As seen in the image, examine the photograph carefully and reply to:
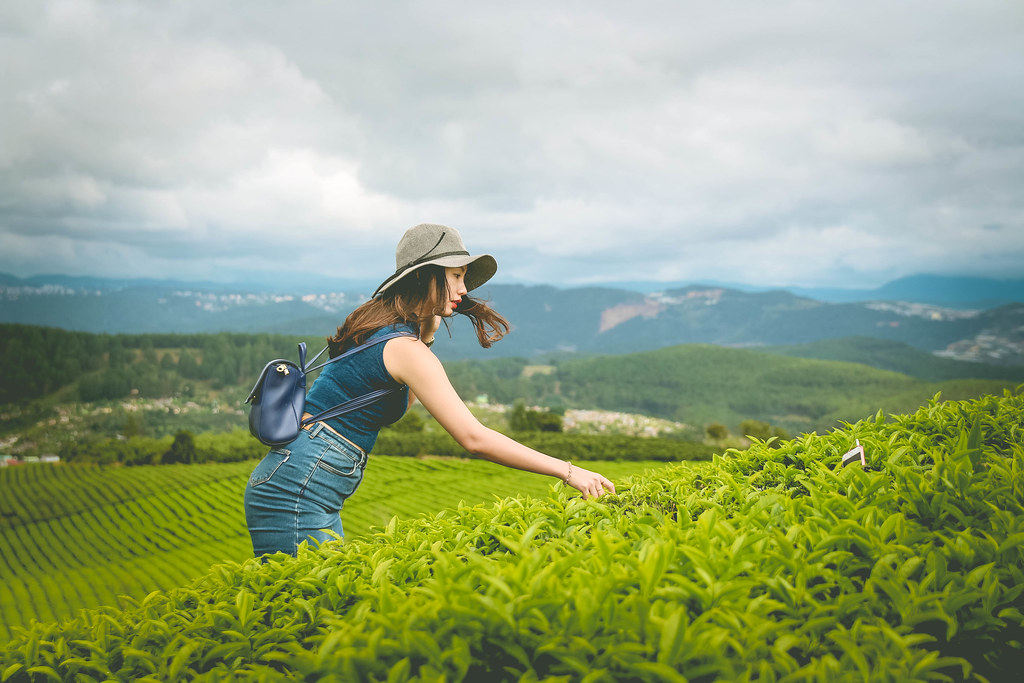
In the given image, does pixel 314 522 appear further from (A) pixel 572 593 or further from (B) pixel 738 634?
(B) pixel 738 634

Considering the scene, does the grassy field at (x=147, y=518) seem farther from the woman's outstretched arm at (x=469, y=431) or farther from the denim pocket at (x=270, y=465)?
the woman's outstretched arm at (x=469, y=431)

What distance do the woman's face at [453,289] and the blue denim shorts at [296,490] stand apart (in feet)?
2.45

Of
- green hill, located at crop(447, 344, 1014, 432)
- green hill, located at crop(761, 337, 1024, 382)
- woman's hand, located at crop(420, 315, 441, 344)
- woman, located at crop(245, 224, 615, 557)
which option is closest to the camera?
woman, located at crop(245, 224, 615, 557)

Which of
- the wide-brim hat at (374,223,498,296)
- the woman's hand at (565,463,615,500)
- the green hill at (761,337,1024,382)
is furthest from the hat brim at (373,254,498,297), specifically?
the green hill at (761,337,1024,382)

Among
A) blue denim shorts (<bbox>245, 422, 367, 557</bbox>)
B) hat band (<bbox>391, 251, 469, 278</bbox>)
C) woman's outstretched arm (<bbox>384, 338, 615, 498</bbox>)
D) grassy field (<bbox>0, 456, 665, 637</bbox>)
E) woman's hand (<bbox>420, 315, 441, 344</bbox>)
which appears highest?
hat band (<bbox>391, 251, 469, 278</bbox>)

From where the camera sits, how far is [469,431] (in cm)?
227

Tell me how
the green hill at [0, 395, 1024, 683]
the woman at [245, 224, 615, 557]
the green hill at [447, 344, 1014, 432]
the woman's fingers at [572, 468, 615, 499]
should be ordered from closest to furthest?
the green hill at [0, 395, 1024, 683]
the woman's fingers at [572, 468, 615, 499]
the woman at [245, 224, 615, 557]
the green hill at [447, 344, 1014, 432]

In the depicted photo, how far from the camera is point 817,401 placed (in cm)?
10875

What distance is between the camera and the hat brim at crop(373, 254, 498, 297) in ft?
8.36

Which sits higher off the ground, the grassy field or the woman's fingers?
the woman's fingers

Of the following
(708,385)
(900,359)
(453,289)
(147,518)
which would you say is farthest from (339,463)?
(900,359)

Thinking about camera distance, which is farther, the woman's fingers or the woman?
the woman

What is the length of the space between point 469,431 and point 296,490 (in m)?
0.84

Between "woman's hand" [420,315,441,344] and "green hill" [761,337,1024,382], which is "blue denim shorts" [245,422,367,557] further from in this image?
"green hill" [761,337,1024,382]
